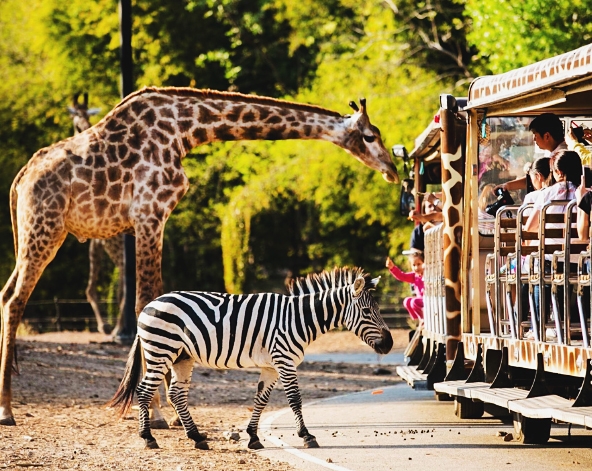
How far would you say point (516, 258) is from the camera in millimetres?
9500

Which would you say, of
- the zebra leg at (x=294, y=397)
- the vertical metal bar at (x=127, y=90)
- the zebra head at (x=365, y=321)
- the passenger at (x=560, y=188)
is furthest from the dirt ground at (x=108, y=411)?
the passenger at (x=560, y=188)

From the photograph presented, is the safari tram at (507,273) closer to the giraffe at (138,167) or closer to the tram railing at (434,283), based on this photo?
the tram railing at (434,283)

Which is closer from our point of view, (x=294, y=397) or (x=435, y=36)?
(x=294, y=397)

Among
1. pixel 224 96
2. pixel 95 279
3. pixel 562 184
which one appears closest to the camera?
pixel 562 184

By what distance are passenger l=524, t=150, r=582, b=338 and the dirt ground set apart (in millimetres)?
2725

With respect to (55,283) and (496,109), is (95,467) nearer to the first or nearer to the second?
(496,109)

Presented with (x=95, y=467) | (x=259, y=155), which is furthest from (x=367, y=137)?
(x=259, y=155)

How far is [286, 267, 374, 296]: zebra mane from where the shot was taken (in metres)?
11.2

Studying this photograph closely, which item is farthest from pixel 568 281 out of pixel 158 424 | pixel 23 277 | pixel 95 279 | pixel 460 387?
pixel 95 279

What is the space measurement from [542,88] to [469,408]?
442 centimetres

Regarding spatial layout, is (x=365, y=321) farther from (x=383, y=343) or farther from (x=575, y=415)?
(x=575, y=415)

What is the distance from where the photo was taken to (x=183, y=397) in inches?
428

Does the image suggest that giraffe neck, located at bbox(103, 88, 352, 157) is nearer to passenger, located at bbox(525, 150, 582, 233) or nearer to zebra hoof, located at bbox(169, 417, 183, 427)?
zebra hoof, located at bbox(169, 417, 183, 427)

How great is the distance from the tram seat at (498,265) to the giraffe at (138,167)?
9.57ft
